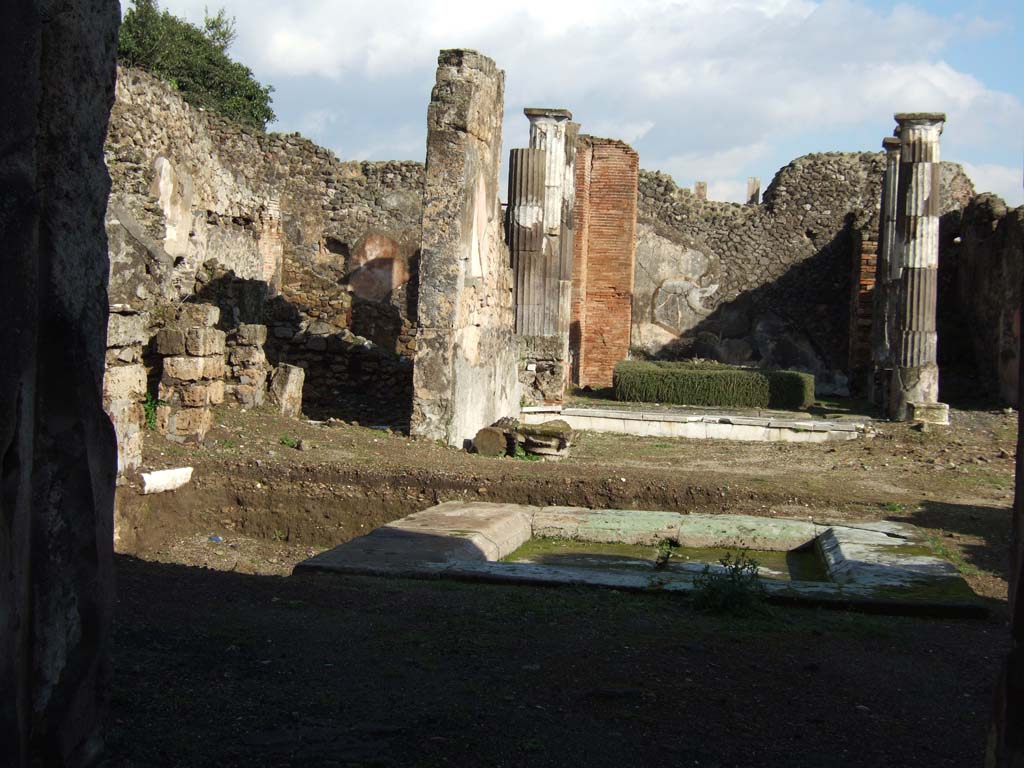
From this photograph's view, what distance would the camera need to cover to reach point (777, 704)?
3391 mm

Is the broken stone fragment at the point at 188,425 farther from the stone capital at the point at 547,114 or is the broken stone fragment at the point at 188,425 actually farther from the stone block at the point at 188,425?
the stone capital at the point at 547,114

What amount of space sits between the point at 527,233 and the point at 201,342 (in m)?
6.16

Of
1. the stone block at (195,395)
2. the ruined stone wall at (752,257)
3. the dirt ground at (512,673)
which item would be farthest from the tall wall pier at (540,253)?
the ruined stone wall at (752,257)

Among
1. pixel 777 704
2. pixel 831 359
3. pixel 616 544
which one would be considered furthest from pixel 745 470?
pixel 831 359

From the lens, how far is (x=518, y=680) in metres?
3.50

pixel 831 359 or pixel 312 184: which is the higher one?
pixel 312 184

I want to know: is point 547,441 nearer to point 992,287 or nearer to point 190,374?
point 190,374

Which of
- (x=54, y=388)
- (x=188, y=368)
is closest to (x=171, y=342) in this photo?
(x=188, y=368)

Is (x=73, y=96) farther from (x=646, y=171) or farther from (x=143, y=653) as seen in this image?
(x=646, y=171)

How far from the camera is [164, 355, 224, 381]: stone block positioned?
9.77m

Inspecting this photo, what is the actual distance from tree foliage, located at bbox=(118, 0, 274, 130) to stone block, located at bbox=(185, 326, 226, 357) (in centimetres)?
2036

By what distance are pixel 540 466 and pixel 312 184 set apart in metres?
17.1

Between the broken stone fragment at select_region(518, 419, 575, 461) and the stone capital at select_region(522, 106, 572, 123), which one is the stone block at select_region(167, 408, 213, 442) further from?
the stone capital at select_region(522, 106, 572, 123)

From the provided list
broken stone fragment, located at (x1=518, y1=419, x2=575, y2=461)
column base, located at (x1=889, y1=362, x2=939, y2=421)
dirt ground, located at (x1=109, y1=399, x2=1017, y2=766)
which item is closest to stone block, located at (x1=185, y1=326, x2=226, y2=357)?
dirt ground, located at (x1=109, y1=399, x2=1017, y2=766)
